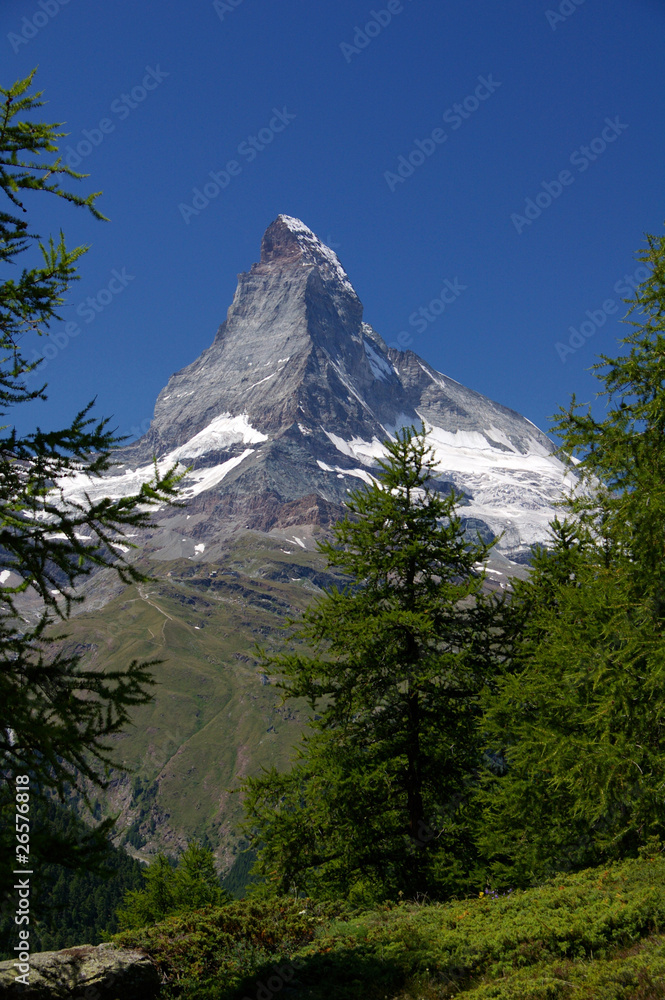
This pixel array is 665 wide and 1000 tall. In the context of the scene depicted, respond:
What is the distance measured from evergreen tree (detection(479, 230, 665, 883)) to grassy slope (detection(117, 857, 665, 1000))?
122cm

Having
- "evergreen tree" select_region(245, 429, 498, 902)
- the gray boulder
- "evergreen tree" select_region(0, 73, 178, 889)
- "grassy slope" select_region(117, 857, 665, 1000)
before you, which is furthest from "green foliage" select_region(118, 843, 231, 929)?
"evergreen tree" select_region(0, 73, 178, 889)

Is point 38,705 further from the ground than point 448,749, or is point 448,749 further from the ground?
point 38,705

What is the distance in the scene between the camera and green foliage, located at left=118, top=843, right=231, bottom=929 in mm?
27266

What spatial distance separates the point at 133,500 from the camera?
7.22 m

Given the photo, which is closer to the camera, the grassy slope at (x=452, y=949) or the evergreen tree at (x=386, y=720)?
A: the grassy slope at (x=452, y=949)

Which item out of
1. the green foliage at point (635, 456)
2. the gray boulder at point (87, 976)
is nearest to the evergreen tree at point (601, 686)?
the green foliage at point (635, 456)

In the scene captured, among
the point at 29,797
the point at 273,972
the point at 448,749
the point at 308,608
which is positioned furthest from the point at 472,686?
the point at 29,797

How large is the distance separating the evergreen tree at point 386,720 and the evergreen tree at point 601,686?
3.10 ft

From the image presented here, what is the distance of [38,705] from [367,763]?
23.7 ft

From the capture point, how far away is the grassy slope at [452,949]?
764cm

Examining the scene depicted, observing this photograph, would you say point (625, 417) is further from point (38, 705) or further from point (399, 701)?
point (38, 705)

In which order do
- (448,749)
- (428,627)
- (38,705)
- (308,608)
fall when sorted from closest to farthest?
(38,705) → (428,627) → (448,749) → (308,608)

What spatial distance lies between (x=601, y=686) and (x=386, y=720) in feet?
14.7

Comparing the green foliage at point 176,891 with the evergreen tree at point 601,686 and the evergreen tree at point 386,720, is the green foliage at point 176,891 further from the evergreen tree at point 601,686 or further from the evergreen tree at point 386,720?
the evergreen tree at point 601,686
